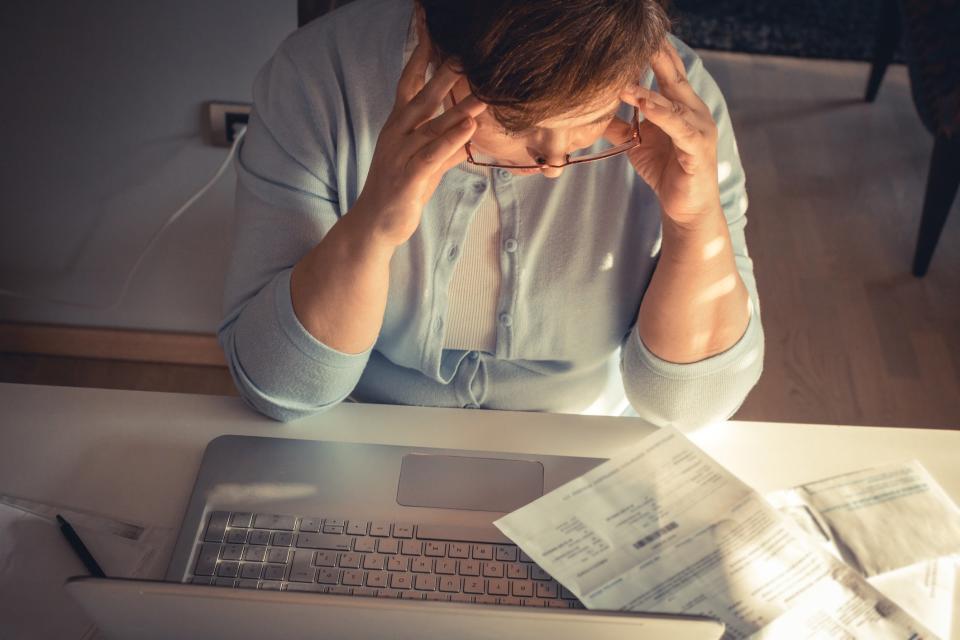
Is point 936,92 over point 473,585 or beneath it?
beneath

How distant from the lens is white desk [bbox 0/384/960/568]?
88cm

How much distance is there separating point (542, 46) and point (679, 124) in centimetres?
19

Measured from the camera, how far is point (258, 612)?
0.62 m

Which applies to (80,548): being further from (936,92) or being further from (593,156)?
(936,92)

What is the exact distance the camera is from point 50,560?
2.64ft

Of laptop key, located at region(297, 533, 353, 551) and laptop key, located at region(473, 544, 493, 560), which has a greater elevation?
laptop key, located at region(297, 533, 353, 551)

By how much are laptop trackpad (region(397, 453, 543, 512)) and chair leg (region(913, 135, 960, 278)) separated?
4.78 feet

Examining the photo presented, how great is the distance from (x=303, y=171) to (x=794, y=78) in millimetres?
2212

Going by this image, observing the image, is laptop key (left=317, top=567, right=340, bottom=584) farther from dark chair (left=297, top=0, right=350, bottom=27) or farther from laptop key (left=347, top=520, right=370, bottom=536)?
dark chair (left=297, top=0, right=350, bottom=27)

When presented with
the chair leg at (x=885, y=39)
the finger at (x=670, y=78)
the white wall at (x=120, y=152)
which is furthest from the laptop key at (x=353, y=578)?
the chair leg at (x=885, y=39)

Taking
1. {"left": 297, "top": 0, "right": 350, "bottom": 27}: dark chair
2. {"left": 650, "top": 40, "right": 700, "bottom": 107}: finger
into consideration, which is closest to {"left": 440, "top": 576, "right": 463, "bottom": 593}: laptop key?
{"left": 650, "top": 40, "right": 700, "bottom": 107}: finger

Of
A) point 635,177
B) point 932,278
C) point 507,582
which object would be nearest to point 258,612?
point 507,582

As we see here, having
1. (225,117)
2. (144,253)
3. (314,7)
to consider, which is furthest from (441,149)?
(144,253)

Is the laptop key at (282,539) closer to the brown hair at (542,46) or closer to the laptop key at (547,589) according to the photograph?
the laptop key at (547,589)
